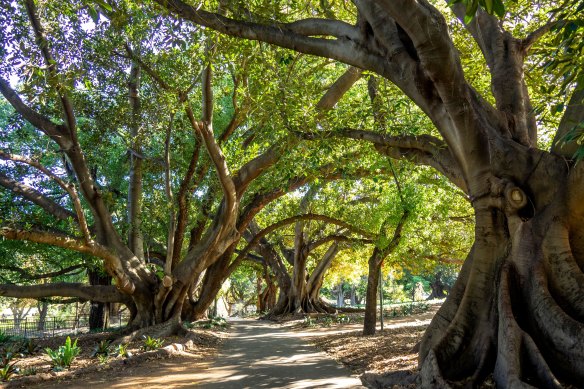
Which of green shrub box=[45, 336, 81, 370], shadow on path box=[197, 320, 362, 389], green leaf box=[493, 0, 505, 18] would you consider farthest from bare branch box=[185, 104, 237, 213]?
green leaf box=[493, 0, 505, 18]

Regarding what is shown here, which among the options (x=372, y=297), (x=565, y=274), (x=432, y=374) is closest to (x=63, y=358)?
(x=432, y=374)

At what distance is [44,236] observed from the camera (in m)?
9.23

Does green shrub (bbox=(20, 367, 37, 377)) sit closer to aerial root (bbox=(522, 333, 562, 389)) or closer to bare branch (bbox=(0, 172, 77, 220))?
bare branch (bbox=(0, 172, 77, 220))

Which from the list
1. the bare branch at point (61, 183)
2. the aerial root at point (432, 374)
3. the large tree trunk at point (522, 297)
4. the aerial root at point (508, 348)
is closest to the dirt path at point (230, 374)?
the aerial root at point (432, 374)

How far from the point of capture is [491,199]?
559cm

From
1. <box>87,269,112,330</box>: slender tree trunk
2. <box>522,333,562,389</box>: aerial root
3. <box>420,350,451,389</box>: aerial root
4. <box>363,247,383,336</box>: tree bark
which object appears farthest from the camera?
<box>87,269,112,330</box>: slender tree trunk

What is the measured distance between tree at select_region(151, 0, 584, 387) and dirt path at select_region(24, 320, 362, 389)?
184 cm

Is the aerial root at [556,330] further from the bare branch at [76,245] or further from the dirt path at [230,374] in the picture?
the bare branch at [76,245]

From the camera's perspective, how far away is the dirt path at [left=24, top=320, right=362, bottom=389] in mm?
6320

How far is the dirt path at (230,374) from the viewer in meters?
6.32

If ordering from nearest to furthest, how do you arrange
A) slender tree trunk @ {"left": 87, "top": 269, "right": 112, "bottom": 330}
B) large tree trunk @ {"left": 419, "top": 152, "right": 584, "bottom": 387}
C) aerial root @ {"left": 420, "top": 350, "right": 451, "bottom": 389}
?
large tree trunk @ {"left": 419, "top": 152, "right": 584, "bottom": 387}, aerial root @ {"left": 420, "top": 350, "right": 451, "bottom": 389}, slender tree trunk @ {"left": 87, "top": 269, "right": 112, "bottom": 330}

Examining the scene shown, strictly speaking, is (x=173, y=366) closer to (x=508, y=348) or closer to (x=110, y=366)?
(x=110, y=366)

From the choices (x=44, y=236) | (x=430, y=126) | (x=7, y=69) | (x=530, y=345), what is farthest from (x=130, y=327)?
(x=530, y=345)

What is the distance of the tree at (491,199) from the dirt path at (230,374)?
1.84m
